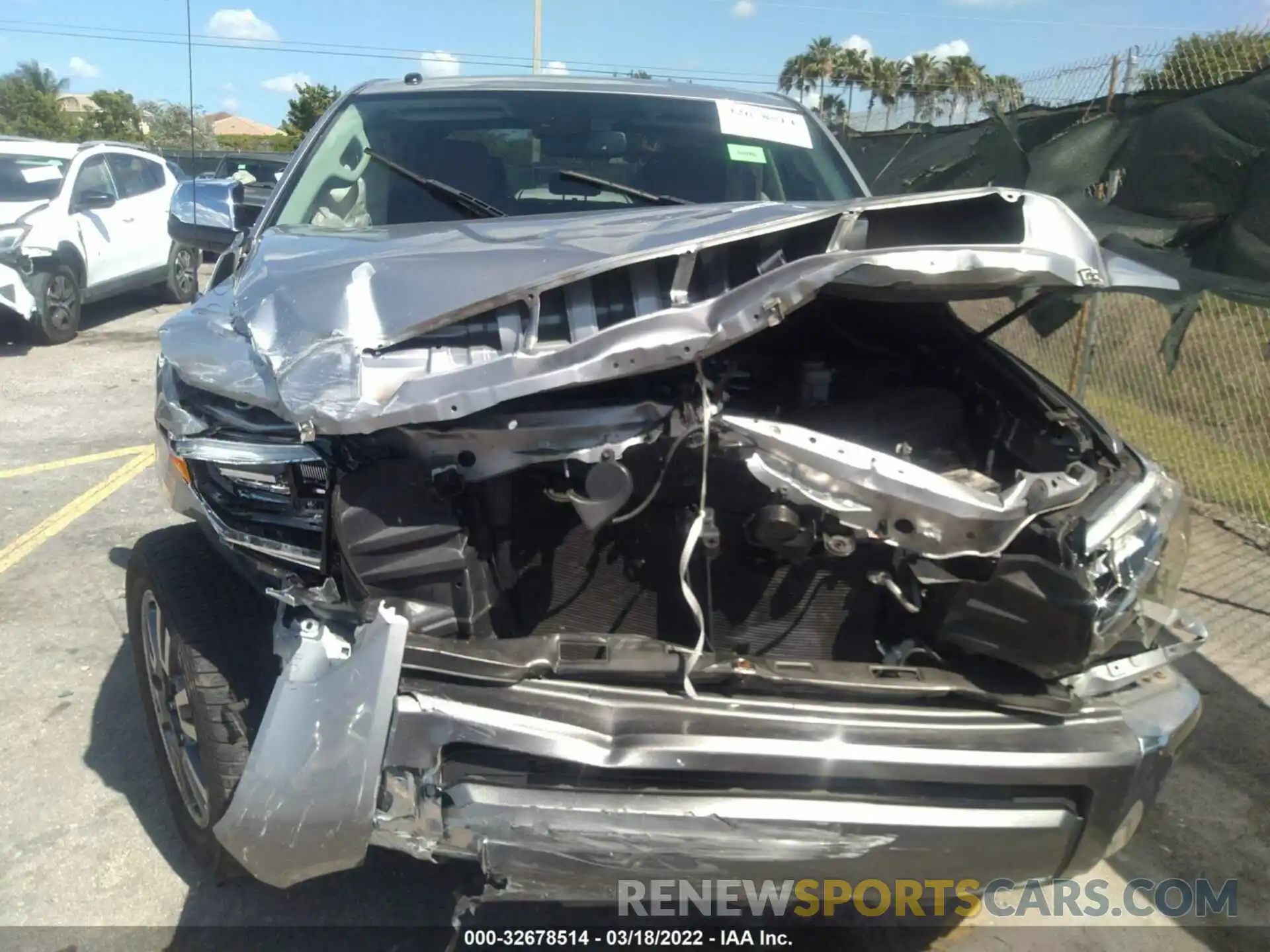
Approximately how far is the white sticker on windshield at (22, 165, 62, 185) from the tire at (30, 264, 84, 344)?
93 centimetres

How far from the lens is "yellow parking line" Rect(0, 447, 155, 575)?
4.73 meters

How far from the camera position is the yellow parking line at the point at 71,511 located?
15.5 ft

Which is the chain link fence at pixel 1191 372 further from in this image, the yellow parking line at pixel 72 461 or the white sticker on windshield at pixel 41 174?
the white sticker on windshield at pixel 41 174

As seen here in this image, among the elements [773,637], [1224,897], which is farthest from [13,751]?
[1224,897]

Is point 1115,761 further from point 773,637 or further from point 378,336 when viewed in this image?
point 378,336

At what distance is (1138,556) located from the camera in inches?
89.3

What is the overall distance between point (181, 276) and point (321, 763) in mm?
11835

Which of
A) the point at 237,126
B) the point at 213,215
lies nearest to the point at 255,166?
the point at 213,215

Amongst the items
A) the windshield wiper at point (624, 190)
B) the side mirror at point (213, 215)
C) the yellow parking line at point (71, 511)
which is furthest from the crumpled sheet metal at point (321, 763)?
the yellow parking line at point (71, 511)

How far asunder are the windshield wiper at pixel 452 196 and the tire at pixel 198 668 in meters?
1.26

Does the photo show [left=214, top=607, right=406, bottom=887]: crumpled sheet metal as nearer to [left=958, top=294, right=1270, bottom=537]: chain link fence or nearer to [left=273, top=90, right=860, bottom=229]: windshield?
[left=273, top=90, right=860, bottom=229]: windshield

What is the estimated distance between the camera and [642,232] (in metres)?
2.38

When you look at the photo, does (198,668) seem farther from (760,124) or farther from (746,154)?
(760,124)

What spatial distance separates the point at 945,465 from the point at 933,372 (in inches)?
19.7
